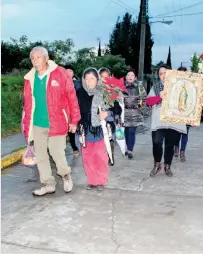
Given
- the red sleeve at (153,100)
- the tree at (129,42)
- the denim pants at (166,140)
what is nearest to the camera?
the red sleeve at (153,100)

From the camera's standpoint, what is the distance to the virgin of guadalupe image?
241 inches

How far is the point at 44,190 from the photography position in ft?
17.9

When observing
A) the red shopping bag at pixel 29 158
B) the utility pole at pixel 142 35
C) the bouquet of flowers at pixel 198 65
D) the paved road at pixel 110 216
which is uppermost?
the utility pole at pixel 142 35

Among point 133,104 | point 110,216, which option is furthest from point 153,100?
point 110,216

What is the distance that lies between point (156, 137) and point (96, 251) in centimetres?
301

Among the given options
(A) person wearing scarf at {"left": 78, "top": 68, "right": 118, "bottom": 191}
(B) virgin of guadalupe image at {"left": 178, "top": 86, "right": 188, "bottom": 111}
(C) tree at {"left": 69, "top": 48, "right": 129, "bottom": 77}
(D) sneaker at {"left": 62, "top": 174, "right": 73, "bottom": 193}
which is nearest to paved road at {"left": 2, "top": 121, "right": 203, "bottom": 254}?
(D) sneaker at {"left": 62, "top": 174, "right": 73, "bottom": 193}

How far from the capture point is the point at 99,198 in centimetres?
539

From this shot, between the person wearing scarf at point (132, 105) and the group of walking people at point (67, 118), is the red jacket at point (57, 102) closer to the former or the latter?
the group of walking people at point (67, 118)

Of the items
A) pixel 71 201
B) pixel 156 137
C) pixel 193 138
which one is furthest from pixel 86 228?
pixel 193 138

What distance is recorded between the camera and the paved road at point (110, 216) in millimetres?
3930

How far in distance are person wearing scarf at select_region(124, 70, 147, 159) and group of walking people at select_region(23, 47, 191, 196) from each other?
1.49 m

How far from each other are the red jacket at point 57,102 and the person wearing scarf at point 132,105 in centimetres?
280

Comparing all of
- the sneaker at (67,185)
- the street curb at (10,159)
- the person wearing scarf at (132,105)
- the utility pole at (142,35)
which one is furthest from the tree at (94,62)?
the sneaker at (67,185)

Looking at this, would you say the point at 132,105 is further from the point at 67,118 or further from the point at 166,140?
the point at 67,118
